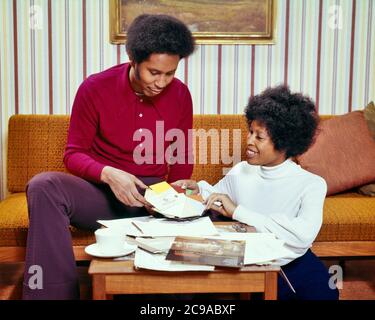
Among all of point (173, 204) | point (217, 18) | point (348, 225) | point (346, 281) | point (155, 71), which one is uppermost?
point (217, 18)

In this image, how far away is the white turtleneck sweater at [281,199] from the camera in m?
1.88

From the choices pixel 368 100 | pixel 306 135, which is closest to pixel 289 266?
pixel 306 135

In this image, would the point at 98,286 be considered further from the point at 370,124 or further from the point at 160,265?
the point at 370,124

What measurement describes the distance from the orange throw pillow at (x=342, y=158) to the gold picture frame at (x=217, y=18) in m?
0.73

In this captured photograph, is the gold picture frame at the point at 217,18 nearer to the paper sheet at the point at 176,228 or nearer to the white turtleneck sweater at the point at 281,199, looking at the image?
the white turtleneck sweater at the point at 281,199

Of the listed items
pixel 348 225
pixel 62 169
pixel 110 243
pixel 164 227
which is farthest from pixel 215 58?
pixel 110 243

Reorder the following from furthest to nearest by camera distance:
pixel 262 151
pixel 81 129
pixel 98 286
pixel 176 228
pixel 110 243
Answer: pixel 81 129, pixel 262 151, pixel 176 228, pixel 110 243, pixel 98 286

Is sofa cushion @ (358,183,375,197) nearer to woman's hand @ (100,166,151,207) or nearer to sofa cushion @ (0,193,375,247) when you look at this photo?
sofa cushion @ (0,193,375,247)

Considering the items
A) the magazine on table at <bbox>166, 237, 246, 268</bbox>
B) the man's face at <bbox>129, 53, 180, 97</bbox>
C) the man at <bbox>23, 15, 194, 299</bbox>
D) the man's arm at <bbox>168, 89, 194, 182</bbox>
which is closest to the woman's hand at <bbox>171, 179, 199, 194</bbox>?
the man at <bbox>23, 15, 194, 299</bbox>

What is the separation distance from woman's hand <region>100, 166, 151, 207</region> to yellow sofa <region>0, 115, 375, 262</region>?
40cm

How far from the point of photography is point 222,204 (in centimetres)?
205

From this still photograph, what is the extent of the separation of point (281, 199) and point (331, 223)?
0.52 metres
